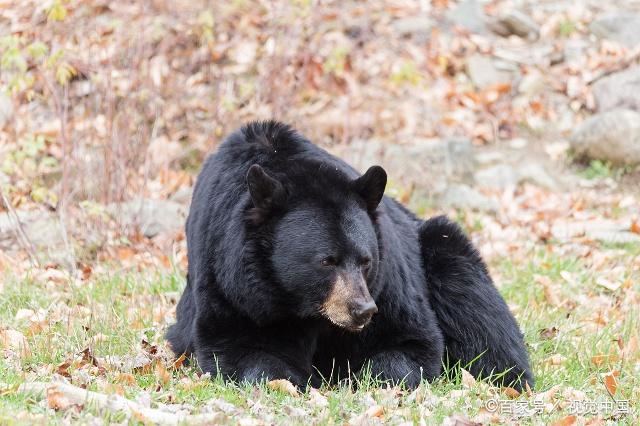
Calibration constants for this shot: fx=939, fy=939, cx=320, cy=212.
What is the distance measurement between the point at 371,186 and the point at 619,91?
26.5ft

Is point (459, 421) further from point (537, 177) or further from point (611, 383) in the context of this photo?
point (537, 177)

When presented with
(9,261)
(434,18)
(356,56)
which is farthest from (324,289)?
(434,18)

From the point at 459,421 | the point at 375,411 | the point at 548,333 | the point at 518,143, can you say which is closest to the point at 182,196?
the point at 518,143

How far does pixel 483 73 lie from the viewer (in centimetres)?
1263

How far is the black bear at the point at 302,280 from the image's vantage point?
15.3 feet

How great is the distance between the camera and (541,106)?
1227 cm

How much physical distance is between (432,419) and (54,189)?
588 centimetres

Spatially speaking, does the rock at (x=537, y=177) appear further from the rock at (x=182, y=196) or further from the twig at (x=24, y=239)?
the twig at (x=24, y=239)

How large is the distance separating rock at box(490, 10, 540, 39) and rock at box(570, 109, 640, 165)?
107 inches

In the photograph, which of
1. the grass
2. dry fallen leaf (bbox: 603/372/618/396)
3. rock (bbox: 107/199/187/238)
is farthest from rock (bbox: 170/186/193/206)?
dry fallen leaf (bbox: 603/372/618/396)

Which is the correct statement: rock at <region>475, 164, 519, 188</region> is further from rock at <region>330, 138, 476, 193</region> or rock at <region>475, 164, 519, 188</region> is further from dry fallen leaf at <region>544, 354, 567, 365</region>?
dry fallen leaf at <region>544, 354, 567, 365</region>

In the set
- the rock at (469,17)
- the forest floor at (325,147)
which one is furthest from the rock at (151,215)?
the rock at (469,17)

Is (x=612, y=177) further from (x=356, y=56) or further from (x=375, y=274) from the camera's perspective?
(x=375, y=274)

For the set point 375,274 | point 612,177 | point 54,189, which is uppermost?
point 375,274
